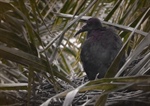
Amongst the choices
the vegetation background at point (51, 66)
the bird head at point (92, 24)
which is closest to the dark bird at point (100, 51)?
the bird head at point (92, 24)

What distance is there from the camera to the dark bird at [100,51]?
4.58 feet

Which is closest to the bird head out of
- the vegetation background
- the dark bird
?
the dark bird

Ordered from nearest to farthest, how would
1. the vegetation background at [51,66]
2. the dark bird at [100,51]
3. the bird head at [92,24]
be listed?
1. the vegetation background at [51,66]
2. the dark bird at [100,51]
3. the bird head at [92,24]

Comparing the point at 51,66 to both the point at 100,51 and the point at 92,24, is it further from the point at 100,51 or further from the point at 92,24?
the point at 92,24

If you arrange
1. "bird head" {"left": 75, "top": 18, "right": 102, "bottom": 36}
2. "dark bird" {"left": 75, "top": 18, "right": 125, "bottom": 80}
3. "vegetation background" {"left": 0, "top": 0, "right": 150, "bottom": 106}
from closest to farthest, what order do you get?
"vegetation background" {"left": 0, "top": 0, "right": 150, "bottom": 106}
"dark bird" {"left": 75, "top": 18, "right": 125, "bottom": 80}
"bird head" {"left": 75, "top": 18, "right": 102, "bottom": 36}

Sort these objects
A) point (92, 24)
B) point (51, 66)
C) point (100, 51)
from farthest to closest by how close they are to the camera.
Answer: point (92, 24) → point (100, 51) → point (51, 66)

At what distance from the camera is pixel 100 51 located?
4.64 ft

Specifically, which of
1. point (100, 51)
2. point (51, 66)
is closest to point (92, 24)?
point (100, 51)

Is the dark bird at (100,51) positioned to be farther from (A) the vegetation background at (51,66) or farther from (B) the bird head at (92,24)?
(A) the vegetation background at (51,66)

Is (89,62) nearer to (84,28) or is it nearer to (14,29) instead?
(84,28)

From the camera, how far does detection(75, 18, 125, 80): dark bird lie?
1.40m

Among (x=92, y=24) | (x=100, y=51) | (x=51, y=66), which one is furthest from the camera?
(x=92, y=24)

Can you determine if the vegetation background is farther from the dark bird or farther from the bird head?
the bird head

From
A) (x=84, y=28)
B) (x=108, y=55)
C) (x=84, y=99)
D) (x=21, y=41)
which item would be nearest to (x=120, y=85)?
(x=21, y=41)
